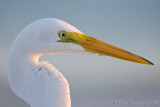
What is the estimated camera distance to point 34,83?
1760 millimetres

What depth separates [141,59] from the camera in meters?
2.08

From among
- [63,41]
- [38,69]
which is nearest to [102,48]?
[63,41]

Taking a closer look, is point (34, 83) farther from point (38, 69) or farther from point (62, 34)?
point (62, 34)

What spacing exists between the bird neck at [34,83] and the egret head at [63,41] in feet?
0.50

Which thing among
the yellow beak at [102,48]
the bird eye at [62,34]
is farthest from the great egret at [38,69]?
the yellow beak at [102,48]

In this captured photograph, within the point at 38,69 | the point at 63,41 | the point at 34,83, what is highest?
the point at 63,41

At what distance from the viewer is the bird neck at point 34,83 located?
175 centimetres

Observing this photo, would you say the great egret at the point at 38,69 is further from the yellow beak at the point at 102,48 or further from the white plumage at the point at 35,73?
the yellow beak at the point at 102,48

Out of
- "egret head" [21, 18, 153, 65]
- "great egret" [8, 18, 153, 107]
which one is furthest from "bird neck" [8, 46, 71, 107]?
"egret head" [21, 18, 153, 65]

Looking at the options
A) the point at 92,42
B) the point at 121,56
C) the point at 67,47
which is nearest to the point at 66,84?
the point at 67,47

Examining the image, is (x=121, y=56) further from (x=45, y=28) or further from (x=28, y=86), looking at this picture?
(x=28, y=86)

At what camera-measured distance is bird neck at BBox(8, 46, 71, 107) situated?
1.75m

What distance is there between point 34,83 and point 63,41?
0.45 meters

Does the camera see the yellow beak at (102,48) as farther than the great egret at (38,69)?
Yes
